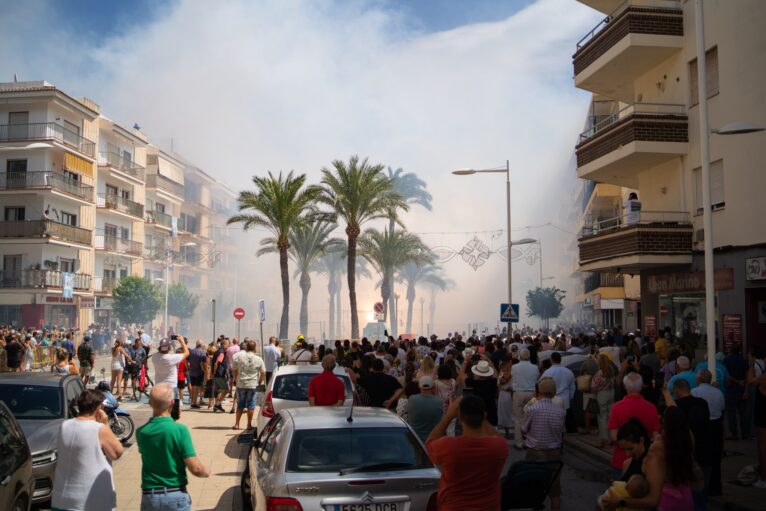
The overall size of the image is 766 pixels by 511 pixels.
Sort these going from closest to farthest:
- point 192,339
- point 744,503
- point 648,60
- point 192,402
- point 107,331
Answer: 1. point 744,503
2. point 192,402
3. point 648,60
4. point 107,331
5. point 192,339

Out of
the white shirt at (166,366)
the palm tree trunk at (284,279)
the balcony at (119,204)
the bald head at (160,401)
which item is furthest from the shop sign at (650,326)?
the balcony at (119,204)

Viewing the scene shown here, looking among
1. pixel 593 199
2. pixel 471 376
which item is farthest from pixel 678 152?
pixel 593 199

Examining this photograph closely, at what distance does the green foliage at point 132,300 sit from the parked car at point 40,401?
47.8 m

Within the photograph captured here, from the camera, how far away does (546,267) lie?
9550 centimetres

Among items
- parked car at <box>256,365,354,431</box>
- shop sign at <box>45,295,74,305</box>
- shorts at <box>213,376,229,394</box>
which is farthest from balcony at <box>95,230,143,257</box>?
parked car at <box>256,365,354,431</box>

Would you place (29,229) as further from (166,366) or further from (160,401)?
(160,401)

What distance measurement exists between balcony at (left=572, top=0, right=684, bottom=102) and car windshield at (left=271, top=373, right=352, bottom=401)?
16616 mm

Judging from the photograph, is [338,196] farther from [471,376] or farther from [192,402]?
[471,376]

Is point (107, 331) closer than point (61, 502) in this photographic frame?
No

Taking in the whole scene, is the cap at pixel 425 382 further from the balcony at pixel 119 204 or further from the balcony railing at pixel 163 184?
the balcony railing at pixel 163 184

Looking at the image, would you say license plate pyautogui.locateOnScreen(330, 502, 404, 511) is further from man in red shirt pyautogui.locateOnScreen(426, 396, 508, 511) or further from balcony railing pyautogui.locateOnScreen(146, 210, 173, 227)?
balcony railing pyautogui.locateOnScreen(146, 210, 173, 227)

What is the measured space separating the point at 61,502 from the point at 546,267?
92.1m

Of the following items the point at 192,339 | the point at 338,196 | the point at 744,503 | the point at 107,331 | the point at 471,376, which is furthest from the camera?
the point at 192,339

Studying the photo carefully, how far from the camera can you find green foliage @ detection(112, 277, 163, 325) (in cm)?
5769
